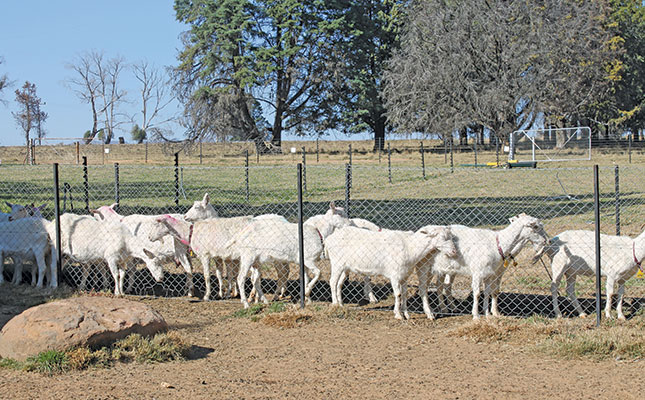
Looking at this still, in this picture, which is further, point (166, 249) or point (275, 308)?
point (166, 249)

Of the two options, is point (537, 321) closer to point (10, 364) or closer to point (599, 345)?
point (599, 345)

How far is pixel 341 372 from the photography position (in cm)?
591

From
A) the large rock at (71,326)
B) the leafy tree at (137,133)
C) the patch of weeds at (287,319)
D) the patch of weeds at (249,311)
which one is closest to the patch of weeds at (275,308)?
the patch of weeds at (249,311)

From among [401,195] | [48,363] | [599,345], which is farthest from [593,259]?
[401,195]

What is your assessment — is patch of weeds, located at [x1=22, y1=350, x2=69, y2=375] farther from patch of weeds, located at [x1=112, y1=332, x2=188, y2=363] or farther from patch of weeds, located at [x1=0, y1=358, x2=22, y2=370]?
patch of weeds, located at [x1=112, y1=332, x2=188, y2=363]

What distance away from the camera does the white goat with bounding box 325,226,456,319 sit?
789cm

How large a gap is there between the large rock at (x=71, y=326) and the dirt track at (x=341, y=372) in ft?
0.98

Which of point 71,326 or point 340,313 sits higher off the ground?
point 71,326

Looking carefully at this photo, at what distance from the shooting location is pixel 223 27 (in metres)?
44.0

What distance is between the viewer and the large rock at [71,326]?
593 cm

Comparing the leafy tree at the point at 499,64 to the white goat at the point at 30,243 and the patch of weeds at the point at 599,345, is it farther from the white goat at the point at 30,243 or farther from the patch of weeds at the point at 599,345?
the patch of weeds at the point at 599,345

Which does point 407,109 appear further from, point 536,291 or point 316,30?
point 536,291

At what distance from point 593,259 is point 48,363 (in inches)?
240

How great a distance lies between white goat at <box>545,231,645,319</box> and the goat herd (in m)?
0.01
